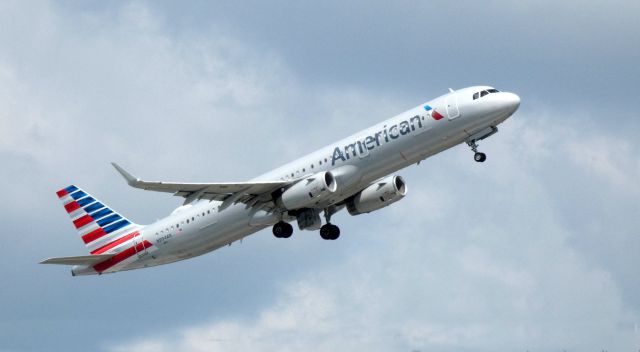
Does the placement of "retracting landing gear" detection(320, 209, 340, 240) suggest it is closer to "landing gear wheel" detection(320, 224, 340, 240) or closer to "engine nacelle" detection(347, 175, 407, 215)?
"landing gear wheel" detection(320, 224, 340, 240)

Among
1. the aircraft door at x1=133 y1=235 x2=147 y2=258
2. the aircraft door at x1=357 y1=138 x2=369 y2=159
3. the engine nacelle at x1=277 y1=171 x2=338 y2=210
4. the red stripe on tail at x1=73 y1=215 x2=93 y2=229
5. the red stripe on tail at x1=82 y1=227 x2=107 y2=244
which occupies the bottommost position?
the engine nacelle at x1=277 y1=171 x2=338 y2=210

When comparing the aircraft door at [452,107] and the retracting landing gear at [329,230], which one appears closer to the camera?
the aircraft door at [452,107]

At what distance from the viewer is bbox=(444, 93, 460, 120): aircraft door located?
5941cm

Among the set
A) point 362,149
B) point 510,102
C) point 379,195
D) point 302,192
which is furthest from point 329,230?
point 510,102

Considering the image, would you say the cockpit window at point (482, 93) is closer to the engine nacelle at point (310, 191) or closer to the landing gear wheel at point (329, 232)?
the engine nacelle at point (310, 191)

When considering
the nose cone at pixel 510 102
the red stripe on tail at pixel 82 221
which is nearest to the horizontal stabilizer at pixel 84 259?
the red stripe on tail at pixel 82 221

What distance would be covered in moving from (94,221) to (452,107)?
25817 millimetres

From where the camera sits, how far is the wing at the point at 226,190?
59.7 m

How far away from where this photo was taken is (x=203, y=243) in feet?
221

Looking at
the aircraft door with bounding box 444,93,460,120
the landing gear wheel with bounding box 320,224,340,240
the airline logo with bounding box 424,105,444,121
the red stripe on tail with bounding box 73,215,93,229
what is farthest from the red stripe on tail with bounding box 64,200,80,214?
the aircraft door with bounding box 444,93,460,120

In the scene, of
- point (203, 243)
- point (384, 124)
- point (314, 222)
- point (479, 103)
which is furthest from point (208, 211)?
point (479, 103)

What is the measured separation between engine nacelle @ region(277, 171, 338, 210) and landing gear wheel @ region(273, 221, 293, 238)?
2.77 meters

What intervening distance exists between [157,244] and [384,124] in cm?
1657

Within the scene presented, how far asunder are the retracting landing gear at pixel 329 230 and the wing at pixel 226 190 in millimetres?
5997
